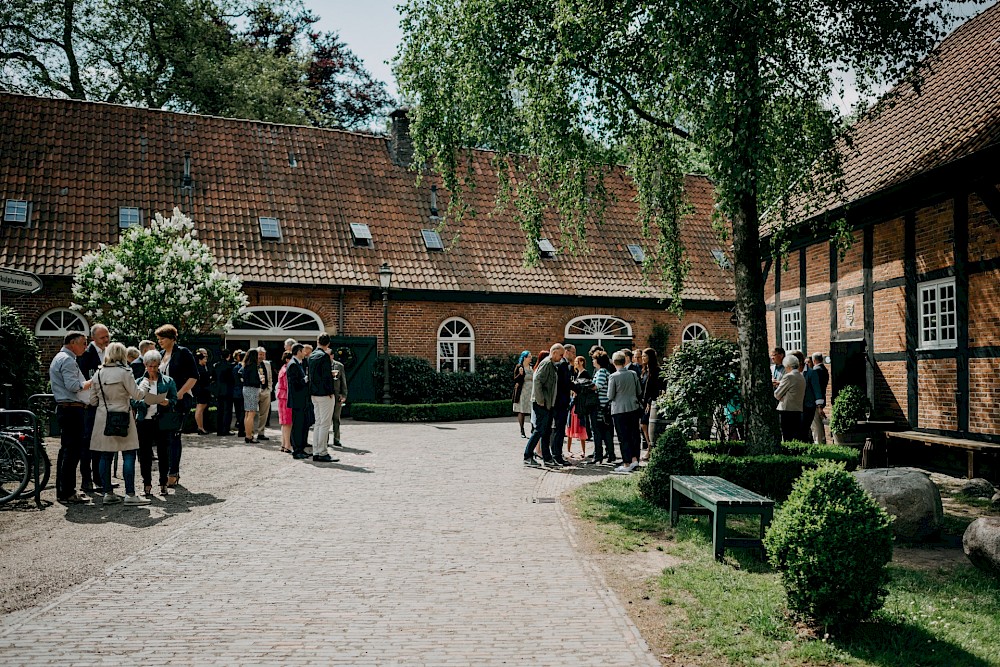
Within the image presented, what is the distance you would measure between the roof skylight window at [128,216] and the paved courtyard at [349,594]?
43.9 ft

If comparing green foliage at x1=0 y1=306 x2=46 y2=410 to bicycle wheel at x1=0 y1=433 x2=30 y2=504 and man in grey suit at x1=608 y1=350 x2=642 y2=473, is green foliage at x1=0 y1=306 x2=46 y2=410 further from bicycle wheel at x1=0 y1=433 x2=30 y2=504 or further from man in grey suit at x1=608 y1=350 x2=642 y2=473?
man in grey suit at x1=608 y1=350 x2=642 y2=473

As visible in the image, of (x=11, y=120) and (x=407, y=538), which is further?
(x=11, y=120)

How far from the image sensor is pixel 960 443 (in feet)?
35.9

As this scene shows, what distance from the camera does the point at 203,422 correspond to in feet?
53.6

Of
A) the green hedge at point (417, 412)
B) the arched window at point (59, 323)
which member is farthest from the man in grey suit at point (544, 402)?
the arched window at point (59, 323)

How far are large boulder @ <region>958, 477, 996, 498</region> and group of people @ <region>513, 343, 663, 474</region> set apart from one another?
4195mm

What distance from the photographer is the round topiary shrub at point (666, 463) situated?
8703mm

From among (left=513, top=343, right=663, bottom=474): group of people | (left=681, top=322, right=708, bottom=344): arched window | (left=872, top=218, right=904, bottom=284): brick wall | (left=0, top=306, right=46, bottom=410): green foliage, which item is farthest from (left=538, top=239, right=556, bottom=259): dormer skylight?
(left=0, top=306, right=46, bottom=410): green foliage

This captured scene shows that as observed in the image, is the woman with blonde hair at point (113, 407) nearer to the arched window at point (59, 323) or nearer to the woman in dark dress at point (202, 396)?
the woman in dark dress at point (202, 396)

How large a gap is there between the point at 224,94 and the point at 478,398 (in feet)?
50.1

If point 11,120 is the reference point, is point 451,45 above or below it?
below

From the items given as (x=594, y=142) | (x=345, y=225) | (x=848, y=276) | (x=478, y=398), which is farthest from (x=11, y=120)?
(x=848, y=276)

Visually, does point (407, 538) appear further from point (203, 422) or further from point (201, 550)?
point (203, 422)

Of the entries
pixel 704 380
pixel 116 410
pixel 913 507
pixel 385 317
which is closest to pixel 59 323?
pixel 385 317
